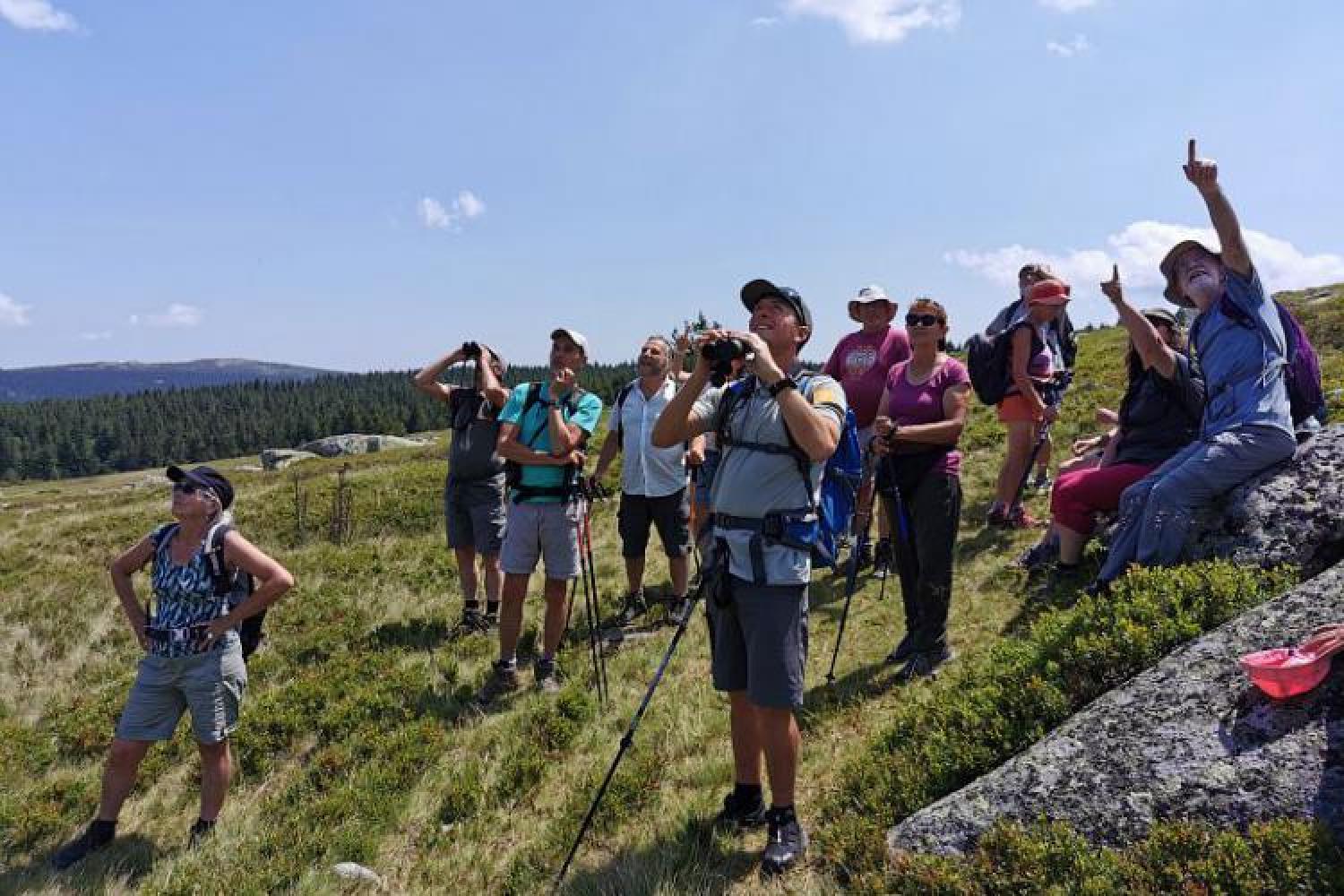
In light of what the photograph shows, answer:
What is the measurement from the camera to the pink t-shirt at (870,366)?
7.50 m

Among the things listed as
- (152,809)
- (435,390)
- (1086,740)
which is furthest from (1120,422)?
(152,809)

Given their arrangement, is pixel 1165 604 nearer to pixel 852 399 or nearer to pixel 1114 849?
pixel 1114 849

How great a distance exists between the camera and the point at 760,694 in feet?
13.1

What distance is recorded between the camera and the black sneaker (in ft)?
14.8

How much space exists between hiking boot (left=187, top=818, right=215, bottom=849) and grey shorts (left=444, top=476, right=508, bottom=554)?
3442 mm

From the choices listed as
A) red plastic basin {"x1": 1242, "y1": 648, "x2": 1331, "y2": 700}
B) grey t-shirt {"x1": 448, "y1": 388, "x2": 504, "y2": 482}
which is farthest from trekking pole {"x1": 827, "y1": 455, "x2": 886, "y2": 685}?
grey t-shirt {"x1": 448, "y1": 388, "x2": 504, "y2": 482}

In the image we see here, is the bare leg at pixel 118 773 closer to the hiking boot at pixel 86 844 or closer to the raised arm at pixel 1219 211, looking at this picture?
the hiking boot at pixel 86 844

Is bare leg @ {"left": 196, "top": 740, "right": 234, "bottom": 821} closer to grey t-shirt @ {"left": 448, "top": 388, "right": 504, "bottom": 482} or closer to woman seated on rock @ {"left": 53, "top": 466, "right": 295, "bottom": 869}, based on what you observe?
woman seated on rock @ {"left": 53, "top": 466, "right": 295, "bottom": 869}

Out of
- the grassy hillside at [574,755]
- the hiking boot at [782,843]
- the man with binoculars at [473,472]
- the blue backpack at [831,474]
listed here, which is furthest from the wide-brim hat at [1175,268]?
the man with binoculars at [473,472]

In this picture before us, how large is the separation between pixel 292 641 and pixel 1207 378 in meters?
9.30

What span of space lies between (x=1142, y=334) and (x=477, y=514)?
643 cm

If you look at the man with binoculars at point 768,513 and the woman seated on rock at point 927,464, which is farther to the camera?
the woman seated on rock at point 927,464

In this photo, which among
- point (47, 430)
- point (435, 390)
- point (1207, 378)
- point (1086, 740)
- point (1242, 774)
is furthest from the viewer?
point (47, 430)

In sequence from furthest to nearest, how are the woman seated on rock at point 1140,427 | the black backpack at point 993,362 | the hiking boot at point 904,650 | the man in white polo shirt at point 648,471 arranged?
the black backpack at point 993,362 < the man in white polo shirt at point 648,471 < the hiking boot at point 904,650 < the woman seated on rock at point 1140,427
